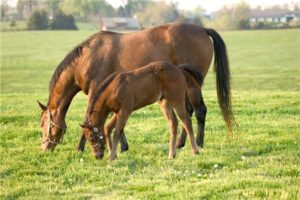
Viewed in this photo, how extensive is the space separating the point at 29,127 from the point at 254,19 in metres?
72.8

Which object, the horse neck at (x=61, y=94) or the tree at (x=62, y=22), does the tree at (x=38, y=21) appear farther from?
the horse neck at (x=61, y=94)

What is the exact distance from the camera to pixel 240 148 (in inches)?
357

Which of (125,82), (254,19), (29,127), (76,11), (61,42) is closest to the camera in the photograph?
(125,82)

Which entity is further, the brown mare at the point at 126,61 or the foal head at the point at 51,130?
the foal head at the point at 51,130

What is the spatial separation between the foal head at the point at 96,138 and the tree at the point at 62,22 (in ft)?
235

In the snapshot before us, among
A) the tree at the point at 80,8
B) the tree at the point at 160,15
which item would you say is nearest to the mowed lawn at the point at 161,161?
the tree at the point at 160,15

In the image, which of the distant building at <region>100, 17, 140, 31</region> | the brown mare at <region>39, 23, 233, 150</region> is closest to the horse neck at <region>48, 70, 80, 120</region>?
the brown mare at <region>39, 23, 233, 150</region>

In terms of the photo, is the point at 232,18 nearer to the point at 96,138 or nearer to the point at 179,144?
the point at 179,144

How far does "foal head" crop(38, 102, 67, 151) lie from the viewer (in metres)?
9.74

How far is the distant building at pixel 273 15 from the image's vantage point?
262 feet

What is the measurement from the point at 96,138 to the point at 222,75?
9.00 feet

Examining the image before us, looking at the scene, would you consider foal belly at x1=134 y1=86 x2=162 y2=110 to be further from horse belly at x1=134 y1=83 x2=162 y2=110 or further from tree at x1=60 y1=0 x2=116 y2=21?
tree at x1=60 y1=0 x2=116 y2=21

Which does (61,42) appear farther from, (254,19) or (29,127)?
(29,127)

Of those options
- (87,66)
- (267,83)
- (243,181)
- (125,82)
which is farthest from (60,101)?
(267,83)
